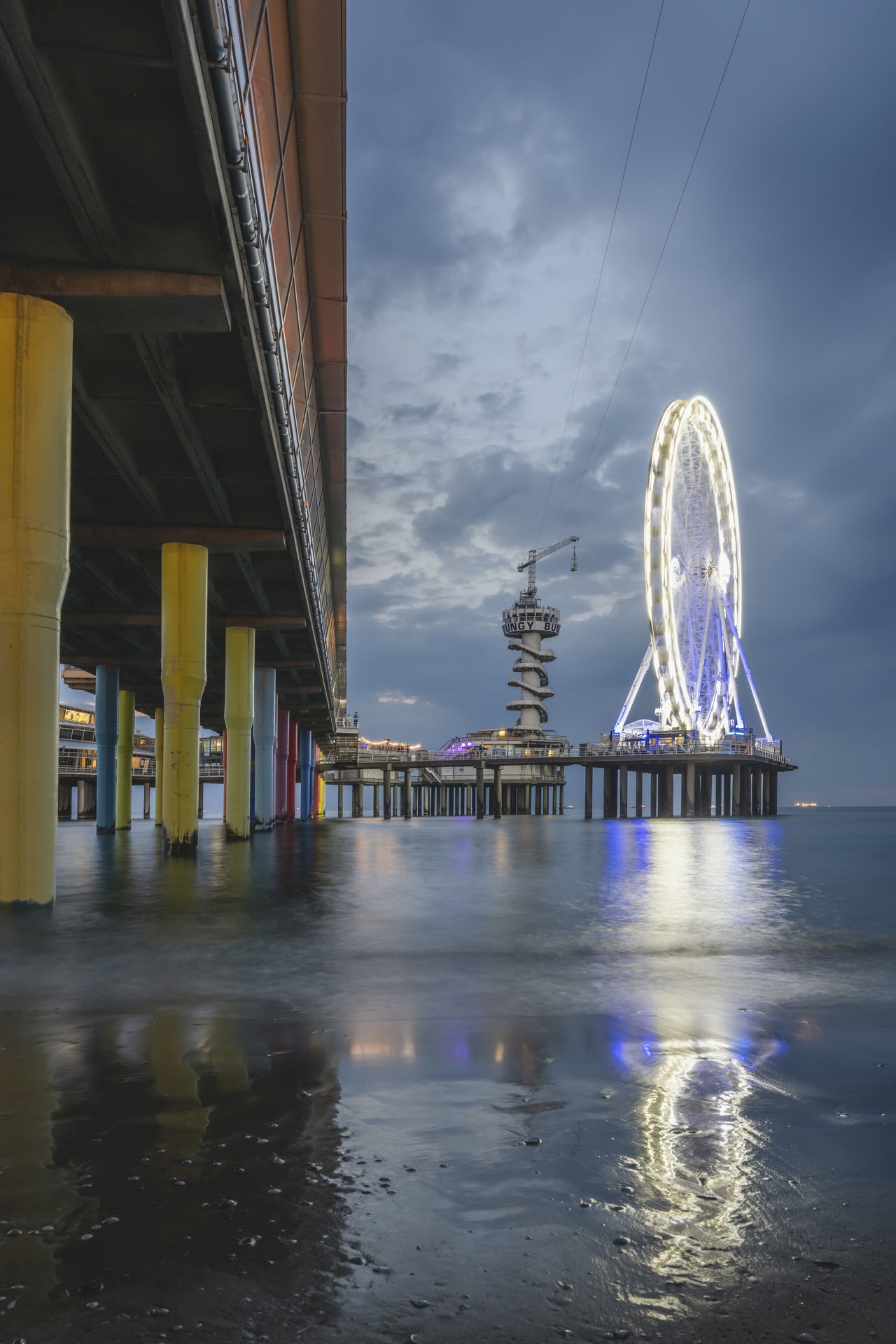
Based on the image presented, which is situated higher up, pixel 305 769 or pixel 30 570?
pixel 30 570

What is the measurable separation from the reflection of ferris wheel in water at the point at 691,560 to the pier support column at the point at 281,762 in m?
26.3


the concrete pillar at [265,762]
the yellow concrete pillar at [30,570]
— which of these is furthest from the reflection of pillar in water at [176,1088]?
the concrete pillar at [265,762]

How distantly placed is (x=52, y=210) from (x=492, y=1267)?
1359cm

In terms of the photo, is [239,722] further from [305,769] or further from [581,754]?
[581,754]

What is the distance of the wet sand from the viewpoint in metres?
3.03

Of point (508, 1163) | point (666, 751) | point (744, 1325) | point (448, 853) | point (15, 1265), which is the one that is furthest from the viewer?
point (666, 751)

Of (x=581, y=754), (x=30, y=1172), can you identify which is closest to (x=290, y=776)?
(x=581, y=754)

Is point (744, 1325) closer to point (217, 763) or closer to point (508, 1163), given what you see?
point (508, 1163)

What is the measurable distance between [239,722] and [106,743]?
1622 centimetres

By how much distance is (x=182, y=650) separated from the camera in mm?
25891

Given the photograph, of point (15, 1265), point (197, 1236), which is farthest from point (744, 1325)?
point (15, 1265)

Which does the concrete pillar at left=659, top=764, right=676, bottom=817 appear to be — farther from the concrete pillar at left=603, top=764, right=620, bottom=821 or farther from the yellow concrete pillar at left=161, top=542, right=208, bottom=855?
the yellow concrete pillar at left=161, top=542, right=208, bottom=855

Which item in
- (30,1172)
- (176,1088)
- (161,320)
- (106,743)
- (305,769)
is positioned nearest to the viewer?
(30,1172)

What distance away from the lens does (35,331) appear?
12961 millimetres
